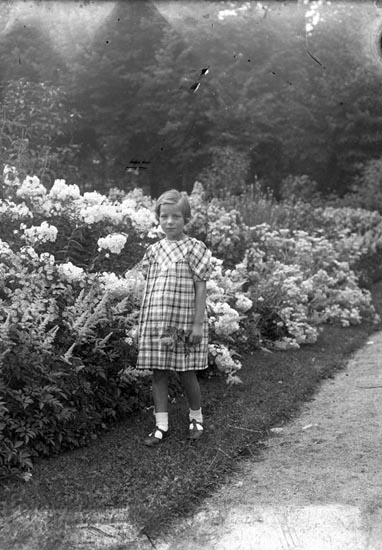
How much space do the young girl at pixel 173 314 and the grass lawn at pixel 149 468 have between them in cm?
21

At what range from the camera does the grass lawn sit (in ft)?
9.96

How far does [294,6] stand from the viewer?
83.6ft

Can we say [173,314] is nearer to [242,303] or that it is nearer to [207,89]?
[242,303]

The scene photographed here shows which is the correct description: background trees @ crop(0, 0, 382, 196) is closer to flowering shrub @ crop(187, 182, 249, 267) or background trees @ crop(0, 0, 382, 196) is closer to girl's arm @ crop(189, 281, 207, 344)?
flowering shrub @ crop(187, 182, 249, 267)

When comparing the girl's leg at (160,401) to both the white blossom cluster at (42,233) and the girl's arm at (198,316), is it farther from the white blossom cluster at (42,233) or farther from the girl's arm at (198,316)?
the white blossom cluster at (42,233)

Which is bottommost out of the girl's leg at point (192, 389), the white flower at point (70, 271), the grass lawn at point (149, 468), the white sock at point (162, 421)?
the grass lawn at point (149, 468)

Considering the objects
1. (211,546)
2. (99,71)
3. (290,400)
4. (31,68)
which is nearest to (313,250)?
(290,400)

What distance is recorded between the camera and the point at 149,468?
12.1 ft

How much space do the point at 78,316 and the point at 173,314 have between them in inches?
21.6

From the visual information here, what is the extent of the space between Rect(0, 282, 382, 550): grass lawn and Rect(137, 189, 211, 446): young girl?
0.21 metres

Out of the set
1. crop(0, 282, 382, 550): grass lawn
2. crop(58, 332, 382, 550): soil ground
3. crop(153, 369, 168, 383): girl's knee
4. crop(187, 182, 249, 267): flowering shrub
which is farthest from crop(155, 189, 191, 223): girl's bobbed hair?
crop(187, 182, 249, 267): flowering shrub

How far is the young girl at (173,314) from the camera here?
13.5ft

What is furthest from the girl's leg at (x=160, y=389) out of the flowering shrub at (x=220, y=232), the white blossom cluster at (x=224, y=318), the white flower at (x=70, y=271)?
the flowering shrub at (x=220, y=232)

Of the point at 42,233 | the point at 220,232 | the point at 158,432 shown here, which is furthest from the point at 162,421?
the point at 220,232
